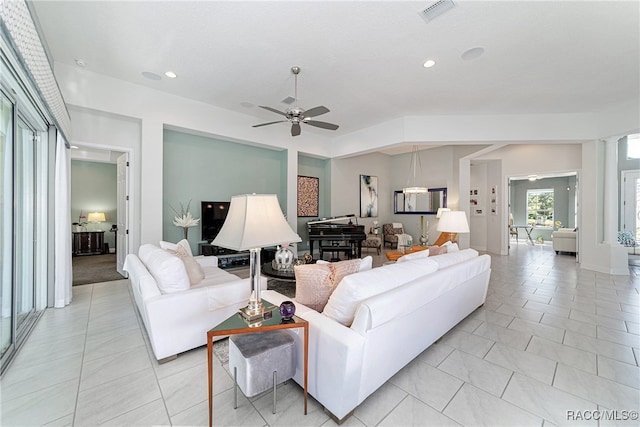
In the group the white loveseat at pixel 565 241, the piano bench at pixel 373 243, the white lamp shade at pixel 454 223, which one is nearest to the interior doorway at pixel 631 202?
the white loveseat at pixel 565 241

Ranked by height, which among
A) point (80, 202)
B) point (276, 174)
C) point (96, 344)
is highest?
point (276, 174)

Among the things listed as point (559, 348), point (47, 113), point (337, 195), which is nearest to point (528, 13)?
point (559, 348)

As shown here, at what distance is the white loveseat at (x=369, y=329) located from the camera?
60.6 inches

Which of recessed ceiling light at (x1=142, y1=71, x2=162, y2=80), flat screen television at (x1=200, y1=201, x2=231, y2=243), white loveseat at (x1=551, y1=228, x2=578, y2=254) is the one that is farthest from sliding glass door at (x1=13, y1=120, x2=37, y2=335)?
white loveseat at (x1=551, y1=228, x2=578, y2=254)

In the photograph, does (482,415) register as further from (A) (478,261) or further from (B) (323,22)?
(B) (323,22)

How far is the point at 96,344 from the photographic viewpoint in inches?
98.0

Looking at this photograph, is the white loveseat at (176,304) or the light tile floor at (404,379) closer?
the light tile floor at (404,379)

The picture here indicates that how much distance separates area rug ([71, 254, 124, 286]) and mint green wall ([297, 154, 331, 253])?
4.08 meters

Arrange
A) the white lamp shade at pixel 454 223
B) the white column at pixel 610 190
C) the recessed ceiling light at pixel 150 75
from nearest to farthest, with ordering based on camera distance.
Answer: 1. the white lamp shade at pixel 454 223
2. the recessed ceiling light at pixel 150 75
3. the white column at pixel 610 190

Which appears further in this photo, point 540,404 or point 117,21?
point 117,21

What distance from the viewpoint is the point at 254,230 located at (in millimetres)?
1671

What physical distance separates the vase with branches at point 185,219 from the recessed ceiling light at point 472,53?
16.3 feet

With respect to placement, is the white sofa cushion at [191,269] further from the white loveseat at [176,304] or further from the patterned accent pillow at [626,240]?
the patterned accent pillow at [626,240]

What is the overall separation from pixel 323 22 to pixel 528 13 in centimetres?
199
